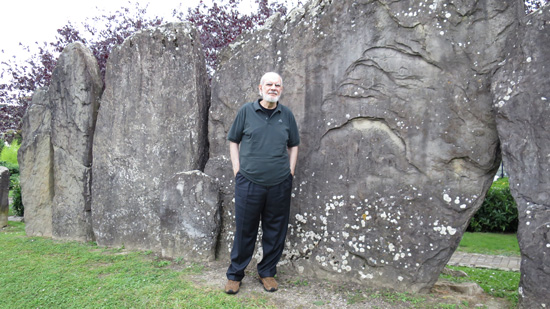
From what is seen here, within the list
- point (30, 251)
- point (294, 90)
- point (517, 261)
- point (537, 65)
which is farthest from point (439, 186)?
point (30, 251)

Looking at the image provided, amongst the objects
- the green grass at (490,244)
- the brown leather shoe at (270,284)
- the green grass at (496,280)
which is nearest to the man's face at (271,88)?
the brown leather shoe at (270,284)

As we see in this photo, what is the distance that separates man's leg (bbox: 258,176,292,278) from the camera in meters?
3.81

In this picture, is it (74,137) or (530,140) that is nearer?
(530,140)

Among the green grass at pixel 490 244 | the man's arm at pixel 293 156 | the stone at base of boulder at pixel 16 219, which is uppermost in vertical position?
the man's arm at pixel 293 156

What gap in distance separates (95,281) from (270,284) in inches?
Result: 69.0

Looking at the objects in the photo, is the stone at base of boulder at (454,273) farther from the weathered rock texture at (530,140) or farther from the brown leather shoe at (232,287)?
the brown leather shoe at (232,287)

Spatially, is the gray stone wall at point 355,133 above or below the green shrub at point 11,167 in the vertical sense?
above

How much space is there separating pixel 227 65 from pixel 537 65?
2982mm

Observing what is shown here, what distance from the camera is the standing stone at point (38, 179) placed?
19.8 feet

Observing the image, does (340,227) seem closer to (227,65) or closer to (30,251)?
(227,65)

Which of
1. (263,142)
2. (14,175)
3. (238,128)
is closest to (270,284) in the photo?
(263,142)

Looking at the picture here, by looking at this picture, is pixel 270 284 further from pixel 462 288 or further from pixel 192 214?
pixel 462 288

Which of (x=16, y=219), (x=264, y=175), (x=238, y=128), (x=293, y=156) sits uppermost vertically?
(x=238, y=128)

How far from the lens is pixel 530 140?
3264mm
